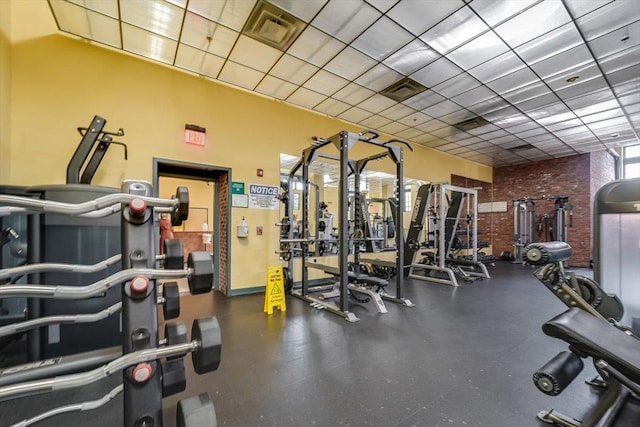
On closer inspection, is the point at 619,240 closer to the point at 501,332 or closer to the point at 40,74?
the point at 501,332

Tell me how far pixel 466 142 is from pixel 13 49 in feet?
29.1

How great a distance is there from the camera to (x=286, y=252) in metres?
4.62

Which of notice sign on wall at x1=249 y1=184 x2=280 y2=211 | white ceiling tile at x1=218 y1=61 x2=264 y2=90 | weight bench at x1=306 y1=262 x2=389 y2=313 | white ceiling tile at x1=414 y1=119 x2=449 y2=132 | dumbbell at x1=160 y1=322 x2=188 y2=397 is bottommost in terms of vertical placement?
weight bench at x1=306 y1=262 x2=389 y2=313

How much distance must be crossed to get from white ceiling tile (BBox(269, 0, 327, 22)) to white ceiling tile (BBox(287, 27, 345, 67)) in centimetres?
24

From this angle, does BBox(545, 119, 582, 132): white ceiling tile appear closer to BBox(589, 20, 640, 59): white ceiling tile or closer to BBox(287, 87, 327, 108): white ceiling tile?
BBox(589, 20, 640, 59): white ceiling tile

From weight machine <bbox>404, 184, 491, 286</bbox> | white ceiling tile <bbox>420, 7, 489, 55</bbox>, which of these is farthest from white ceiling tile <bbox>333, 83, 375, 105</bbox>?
weight machine <bbox>404, 184, 491, 286</bbox>

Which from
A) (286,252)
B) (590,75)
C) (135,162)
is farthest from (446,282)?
(135,162)

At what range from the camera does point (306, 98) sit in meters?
5.18

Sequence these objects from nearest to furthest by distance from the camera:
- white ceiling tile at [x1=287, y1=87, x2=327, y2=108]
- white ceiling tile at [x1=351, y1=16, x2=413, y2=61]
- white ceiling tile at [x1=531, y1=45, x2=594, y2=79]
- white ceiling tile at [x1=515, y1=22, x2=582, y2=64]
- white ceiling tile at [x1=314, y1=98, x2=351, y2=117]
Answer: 1. white ceiling tile at [x1=351, y1=16, x2=413, y2=61]
2. white ceiling tile at [x1=515, y1=22, x2=582, y2=64]
3. white ceiling tile at [x1=531, y1=45, x2=594, y2=79]
4. white ceiling tile at [x1=287, y1=87, x2=327, y2=108]
5. white ceiling tile at [x1=314, y1=98, x2=351, y2=117]

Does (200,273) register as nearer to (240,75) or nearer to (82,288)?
(82,288)

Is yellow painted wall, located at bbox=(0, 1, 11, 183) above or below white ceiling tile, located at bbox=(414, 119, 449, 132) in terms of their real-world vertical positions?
below

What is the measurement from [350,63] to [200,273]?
3946mm

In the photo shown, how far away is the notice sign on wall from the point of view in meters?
4.88

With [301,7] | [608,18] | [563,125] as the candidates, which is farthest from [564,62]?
[301,7]
